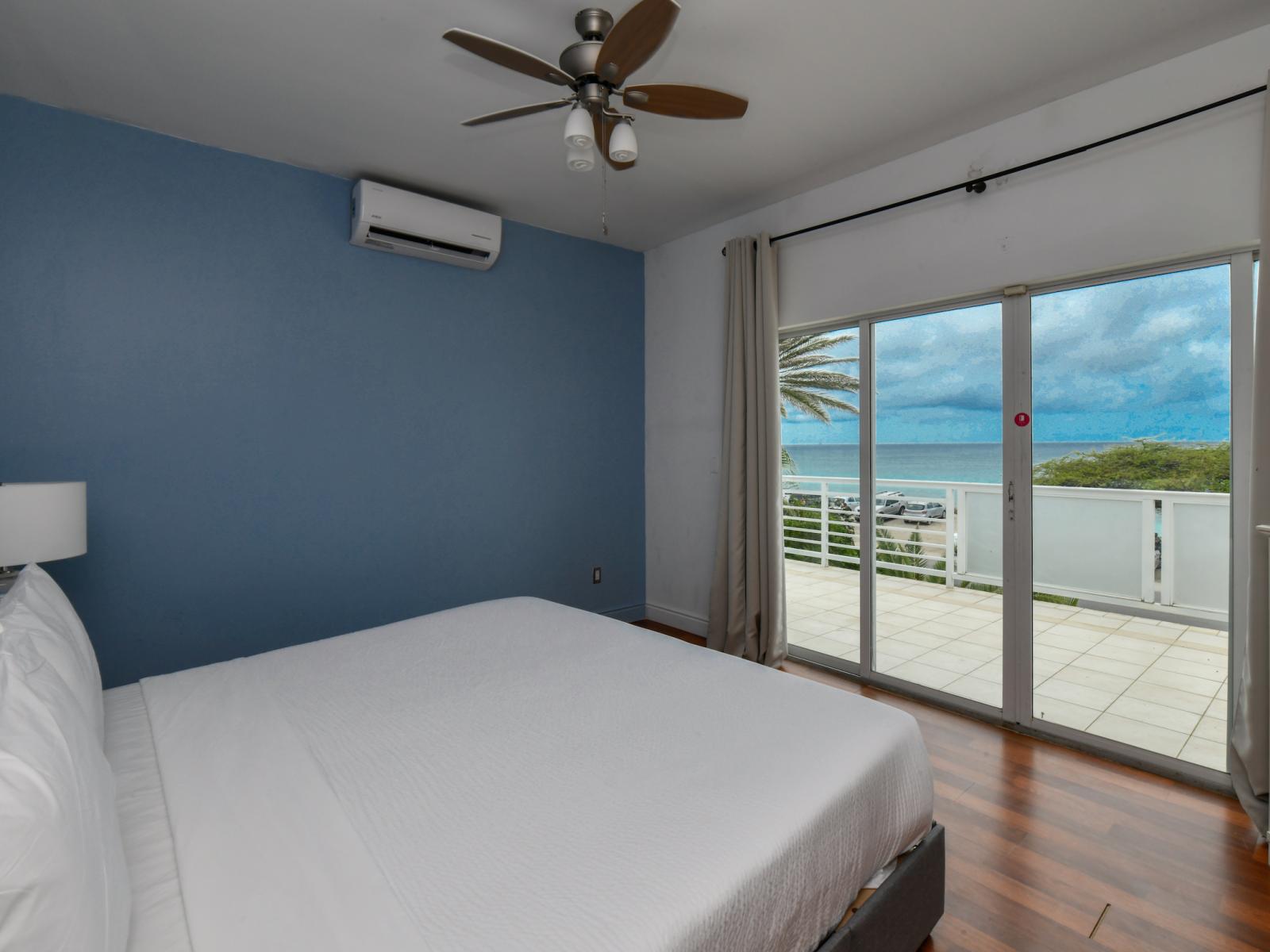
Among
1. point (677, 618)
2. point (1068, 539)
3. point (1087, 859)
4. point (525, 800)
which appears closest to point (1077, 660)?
point (1068, 539)

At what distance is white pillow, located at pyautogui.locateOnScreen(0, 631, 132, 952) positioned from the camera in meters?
0.72

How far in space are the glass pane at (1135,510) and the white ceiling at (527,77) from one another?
892mm

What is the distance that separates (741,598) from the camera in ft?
12.2

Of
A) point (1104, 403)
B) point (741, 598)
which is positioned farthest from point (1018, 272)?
point (741, 598)

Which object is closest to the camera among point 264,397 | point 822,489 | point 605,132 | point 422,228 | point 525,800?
point 525,800

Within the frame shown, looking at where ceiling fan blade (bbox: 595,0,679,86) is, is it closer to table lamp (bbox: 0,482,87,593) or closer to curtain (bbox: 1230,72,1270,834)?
curtain (bbox: 1230,72,1270,834)

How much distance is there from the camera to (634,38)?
1.67m

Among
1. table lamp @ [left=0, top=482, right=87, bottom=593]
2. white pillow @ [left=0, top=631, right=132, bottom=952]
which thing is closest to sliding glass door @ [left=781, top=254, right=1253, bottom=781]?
white pillow @ [left=0, top=631, right=132, bottom=952]

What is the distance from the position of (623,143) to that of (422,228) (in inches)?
66.5

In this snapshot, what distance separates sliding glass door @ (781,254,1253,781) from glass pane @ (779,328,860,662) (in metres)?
0.02

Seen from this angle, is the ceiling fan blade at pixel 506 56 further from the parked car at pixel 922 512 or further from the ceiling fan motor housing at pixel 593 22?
the parked car at pixel 922 512

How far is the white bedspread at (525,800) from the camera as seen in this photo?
95cm

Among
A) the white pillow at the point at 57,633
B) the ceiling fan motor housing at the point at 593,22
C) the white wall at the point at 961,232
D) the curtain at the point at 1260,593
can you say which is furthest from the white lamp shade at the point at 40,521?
the curtain at the point at 1260,593

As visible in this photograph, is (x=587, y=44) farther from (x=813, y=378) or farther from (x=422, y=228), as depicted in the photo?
(x=813, y=378)
